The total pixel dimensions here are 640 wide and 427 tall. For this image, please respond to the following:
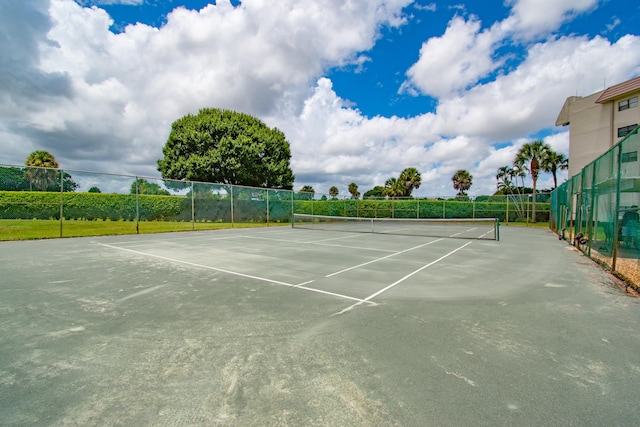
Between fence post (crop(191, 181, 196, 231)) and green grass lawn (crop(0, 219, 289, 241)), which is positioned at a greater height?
fence post (crop(191, 181, 196, 231))

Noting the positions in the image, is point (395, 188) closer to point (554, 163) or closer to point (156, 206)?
point (554, 163)

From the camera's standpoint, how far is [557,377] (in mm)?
2406

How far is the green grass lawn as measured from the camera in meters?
12.7

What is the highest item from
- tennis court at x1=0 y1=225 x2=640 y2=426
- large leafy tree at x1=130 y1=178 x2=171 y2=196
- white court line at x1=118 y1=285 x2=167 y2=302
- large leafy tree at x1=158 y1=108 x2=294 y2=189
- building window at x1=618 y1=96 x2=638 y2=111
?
building window at x1=618 y1=96 x2=638 y2=111

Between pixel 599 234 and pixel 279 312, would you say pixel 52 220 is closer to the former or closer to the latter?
pixel 279 312

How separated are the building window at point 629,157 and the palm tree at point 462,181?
56405mm

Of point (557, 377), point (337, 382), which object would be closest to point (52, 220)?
point (337, 382)

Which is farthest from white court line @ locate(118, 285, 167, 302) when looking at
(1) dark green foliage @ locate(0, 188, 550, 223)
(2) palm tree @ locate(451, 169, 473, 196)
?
(2) palm tree @ locate(451, 169, 473, 196)

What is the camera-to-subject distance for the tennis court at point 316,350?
201 centimetres

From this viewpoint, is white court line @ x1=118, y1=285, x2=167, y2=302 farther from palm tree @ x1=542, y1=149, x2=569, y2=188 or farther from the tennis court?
palm tree @ x1=542, y1=149, x2=569, y2=188

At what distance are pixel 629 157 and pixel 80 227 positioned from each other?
808 inches

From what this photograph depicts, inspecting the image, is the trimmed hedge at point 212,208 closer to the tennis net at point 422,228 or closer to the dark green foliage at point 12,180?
the dark green foliage at point 12,180

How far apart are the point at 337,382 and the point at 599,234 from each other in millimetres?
10209

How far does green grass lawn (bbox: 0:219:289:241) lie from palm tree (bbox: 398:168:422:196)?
4047cm
